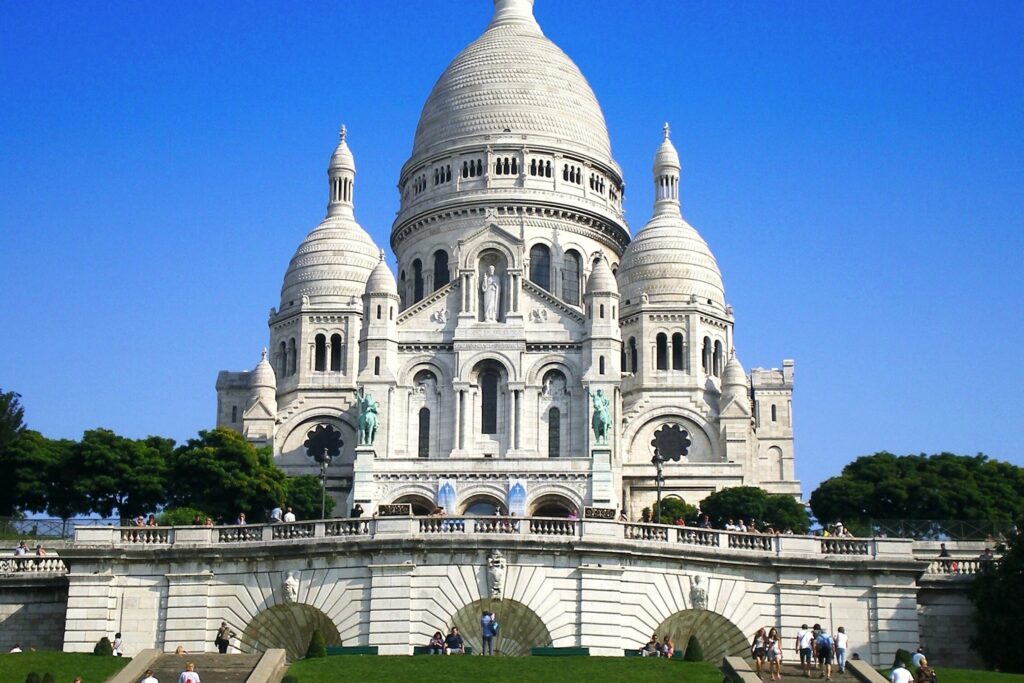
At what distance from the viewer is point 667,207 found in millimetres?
110812

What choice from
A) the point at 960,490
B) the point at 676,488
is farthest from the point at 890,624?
the point at 676,488

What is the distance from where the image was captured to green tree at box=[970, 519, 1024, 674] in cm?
4497

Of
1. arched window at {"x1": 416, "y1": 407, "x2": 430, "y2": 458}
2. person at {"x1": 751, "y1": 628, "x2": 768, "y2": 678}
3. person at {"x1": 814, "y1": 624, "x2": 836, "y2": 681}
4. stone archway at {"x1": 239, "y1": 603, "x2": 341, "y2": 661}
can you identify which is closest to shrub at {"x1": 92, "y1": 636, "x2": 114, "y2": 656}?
stone archway at {"x1": 239, "y1": 603, "x2": 341, "y2": 661}

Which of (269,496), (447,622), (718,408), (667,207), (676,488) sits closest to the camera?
(447,622)

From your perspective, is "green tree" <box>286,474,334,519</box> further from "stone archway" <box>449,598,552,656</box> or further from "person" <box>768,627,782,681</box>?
"person" <box>768,627,782,681</box>

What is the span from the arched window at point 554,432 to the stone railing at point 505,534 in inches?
1810

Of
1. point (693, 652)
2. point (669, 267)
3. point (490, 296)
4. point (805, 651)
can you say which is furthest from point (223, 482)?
point (805, 651)

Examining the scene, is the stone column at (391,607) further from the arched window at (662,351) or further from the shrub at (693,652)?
the arched window at (662,351)

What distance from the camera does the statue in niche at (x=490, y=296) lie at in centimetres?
9712

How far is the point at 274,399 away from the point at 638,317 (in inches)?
778

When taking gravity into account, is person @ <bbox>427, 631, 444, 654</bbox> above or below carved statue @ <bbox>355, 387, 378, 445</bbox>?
below

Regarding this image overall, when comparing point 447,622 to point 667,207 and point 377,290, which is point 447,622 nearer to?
point 377,290

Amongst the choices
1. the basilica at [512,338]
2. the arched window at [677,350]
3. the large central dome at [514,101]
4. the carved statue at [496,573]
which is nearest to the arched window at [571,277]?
the basilica at [512,338]

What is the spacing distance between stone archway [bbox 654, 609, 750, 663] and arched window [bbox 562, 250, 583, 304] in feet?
198
